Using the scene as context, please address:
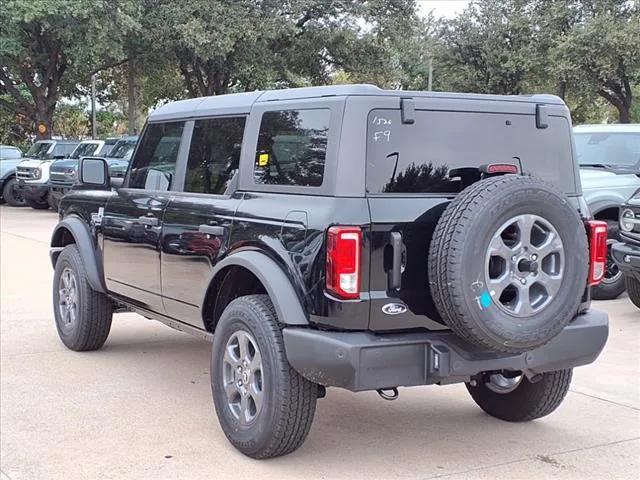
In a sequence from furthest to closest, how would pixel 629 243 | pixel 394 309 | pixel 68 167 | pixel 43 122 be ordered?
pixel 43 122
pixel 68 167
pixel 629 243
pixel 394 309

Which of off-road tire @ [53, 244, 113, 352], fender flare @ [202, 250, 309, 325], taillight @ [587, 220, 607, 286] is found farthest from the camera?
off-road tire @ [53, 244, 113, 352]

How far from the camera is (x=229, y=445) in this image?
14.8 ft

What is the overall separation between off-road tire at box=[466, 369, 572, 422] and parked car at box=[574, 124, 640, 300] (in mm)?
4434

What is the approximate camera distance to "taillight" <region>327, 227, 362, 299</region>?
146 inches

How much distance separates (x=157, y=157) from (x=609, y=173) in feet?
20.0

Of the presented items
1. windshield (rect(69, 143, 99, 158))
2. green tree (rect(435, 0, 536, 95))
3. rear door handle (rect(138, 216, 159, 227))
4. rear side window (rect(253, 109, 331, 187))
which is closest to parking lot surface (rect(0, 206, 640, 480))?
rear door handle (rect(138, 216, 159, 227))

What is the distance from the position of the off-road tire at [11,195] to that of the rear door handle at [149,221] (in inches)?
760

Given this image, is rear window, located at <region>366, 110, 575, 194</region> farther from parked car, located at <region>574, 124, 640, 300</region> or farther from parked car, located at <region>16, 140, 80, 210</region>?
parked car, located at <region>16, 140, 80, 210</region>

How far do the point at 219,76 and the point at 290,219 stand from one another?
27.1 meters

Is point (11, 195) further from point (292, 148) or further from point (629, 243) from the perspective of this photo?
point (292, 148)

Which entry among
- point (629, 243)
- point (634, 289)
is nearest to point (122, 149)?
point (634, 289)

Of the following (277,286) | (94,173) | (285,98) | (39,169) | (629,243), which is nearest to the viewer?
(277,286)

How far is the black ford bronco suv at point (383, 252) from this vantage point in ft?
12.3

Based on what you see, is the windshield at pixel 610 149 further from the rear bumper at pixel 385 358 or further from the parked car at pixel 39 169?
Answer: the parked car at pixel 39 169
